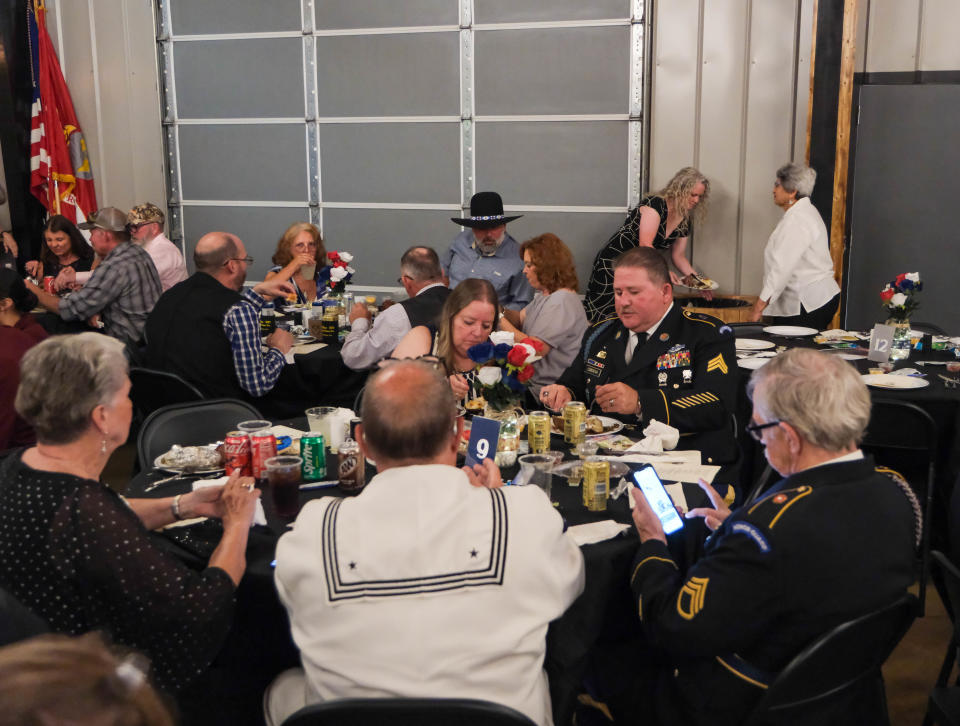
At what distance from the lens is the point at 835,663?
1.96 metres

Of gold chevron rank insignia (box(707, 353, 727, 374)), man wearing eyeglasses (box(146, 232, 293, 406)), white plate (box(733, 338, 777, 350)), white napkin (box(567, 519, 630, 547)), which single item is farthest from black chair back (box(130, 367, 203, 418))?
white plate (box(733, 338, 777, 350))

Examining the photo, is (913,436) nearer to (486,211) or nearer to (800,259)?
(800,259)

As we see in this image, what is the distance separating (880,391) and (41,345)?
3.42 m

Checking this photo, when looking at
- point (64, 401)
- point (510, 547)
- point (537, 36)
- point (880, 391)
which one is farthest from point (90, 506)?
point (537, 36)

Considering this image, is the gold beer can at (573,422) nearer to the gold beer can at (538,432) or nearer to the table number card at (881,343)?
the gold beer can at (538,432)

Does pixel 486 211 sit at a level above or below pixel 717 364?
above

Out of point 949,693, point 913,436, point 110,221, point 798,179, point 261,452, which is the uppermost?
point 798,179

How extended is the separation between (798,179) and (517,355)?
396 centimetres

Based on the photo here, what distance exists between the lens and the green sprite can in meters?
2.80

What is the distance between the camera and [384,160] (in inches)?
307

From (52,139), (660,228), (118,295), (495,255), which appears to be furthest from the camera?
(52,139)

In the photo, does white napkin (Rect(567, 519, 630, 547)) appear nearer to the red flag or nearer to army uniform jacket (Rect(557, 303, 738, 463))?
army uniform jacket (Rect(557, 303, 738, 463))

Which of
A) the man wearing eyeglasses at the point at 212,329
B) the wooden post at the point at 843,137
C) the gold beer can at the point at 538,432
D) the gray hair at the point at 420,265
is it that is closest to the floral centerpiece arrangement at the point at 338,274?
the gray hair at the point at 420,265

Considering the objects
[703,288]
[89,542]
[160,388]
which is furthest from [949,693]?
[703,288]
